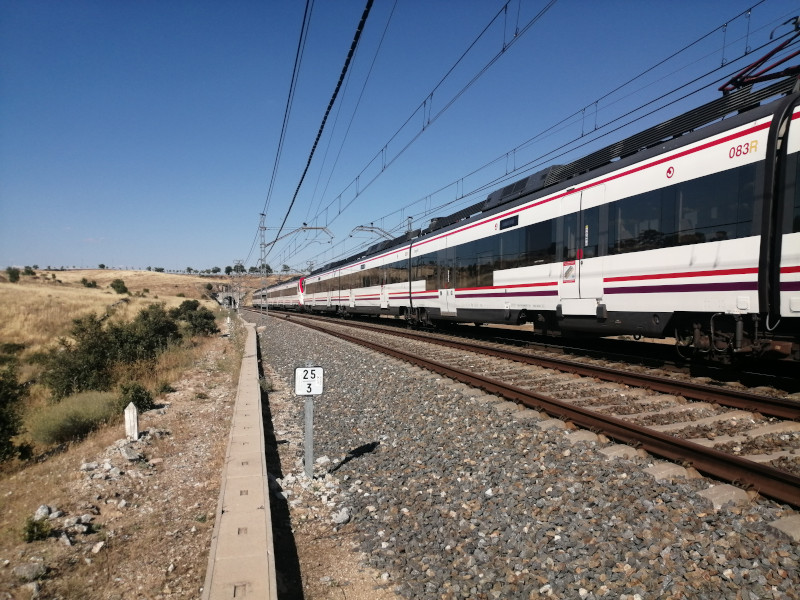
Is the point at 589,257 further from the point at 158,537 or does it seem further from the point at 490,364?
the point at 158,537

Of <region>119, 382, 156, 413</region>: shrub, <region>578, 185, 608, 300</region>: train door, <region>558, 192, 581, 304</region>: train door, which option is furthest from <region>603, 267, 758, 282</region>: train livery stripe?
<region>119, 382, 156, 413</region>: shrub

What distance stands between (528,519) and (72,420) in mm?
8903

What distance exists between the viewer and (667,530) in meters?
3.63

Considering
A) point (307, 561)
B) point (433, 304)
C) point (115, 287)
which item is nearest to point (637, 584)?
point (307, 561)

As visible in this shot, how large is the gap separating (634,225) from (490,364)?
404 cm

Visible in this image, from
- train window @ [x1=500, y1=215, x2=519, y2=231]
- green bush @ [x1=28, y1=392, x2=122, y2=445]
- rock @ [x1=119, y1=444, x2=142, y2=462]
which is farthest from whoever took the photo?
train window @ [x1=500, y1=215, x2=519, y2=231]

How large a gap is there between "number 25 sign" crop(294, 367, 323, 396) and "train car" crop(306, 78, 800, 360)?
5.90 m

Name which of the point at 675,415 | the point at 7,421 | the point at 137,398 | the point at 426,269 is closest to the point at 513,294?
the point at 426,269

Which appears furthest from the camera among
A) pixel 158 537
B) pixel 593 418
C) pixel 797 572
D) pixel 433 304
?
pixel 433 304

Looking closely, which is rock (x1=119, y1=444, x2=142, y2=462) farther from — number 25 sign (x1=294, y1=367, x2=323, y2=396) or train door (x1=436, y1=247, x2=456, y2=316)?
train door (x1=436, y1=247, x2=456, y2=316)

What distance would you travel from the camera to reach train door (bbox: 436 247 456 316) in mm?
17234

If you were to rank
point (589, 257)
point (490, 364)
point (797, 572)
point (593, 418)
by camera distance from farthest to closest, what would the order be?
point (490, 364) → point (589, 257) → point (593, 418) → point (797, 572)

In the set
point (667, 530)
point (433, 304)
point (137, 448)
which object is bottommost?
point (137, 448)

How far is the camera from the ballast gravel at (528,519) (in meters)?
3.21
